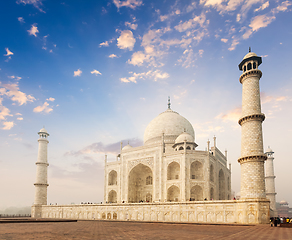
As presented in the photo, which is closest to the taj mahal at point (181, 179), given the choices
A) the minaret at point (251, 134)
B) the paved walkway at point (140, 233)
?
the minaret at point (251, 134)

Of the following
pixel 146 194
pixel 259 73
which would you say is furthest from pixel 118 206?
pixel 259 73

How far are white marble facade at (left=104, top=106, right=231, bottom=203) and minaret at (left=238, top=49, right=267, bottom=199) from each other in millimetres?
9532

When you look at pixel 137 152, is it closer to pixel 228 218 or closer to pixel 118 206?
pixel 118 206

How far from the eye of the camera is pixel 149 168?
34344mm

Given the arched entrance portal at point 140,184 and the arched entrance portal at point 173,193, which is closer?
the arched entrance portal at point 173,193

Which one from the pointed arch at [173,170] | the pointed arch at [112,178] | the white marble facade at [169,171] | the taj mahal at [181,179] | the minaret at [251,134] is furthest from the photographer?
the pointed arch at [112,178]

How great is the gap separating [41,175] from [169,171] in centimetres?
1846

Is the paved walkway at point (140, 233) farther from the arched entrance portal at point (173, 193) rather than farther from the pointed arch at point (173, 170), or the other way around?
the pointed arch at point (173, 170)

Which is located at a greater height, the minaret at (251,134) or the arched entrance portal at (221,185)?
the minaret at (251,134)

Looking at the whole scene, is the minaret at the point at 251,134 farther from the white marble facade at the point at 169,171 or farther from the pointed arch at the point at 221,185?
the pointed arch at the point at 221,185

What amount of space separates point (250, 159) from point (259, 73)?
690 centimetres

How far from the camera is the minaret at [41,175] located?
3616 cm

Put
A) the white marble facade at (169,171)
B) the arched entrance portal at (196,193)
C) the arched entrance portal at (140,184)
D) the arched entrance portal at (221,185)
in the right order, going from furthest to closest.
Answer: the arched entrance portal at (140,184), the arched entrance portal at (221,185), the white marble facade at (169,171), the arched entrance portal at (196,193)

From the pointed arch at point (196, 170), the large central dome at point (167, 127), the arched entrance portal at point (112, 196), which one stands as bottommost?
the arched entrance portal at point (112, 196)
